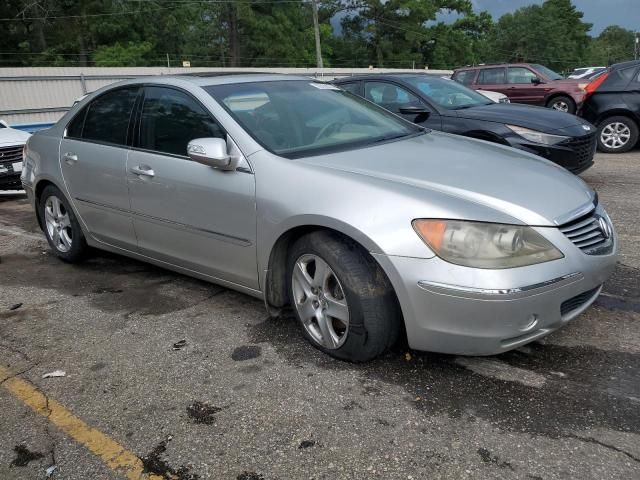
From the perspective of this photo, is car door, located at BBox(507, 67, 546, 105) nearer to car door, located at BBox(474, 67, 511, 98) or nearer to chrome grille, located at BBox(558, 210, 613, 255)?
car door, located at BBox(474, 67, 511, 98)

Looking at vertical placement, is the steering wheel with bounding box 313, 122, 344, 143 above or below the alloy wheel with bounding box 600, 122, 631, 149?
above

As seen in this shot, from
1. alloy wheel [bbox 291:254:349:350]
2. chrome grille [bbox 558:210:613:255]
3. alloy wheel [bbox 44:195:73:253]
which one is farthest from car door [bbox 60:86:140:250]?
chrome grille [bbox 558:210:613:255]

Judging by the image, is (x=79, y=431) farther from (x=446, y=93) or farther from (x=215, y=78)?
(x=446, y=93)

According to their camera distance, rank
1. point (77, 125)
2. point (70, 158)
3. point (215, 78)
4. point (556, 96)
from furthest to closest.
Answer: point (556, 96) < point (77, 125) < point (70, 158) < point (215, 78)

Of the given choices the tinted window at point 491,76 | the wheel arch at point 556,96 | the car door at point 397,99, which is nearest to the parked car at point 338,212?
the car door at point 397,99

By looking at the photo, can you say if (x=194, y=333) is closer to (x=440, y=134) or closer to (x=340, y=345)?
(x=340, y=345)

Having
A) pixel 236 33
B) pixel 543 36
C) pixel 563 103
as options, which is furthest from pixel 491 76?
pixel 543 36

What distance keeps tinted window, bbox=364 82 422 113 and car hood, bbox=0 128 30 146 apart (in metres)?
5.43

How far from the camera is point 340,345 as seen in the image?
3.06 meters

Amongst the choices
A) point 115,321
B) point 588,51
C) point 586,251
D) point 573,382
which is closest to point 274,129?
point 115,321

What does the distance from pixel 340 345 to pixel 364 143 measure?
51.9 inches

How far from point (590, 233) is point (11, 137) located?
8804mm

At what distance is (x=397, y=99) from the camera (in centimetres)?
716

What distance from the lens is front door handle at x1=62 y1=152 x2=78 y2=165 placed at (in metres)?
4.51
